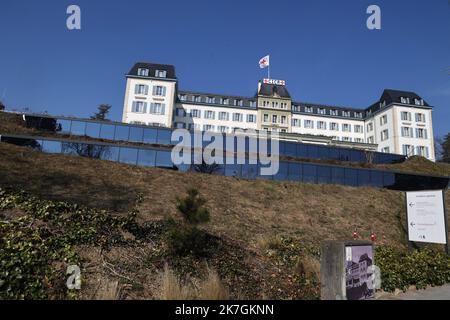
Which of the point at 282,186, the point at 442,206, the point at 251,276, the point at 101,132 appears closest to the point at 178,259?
the point at 251,276

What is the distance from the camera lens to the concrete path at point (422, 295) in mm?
8523

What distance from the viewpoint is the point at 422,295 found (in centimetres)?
896

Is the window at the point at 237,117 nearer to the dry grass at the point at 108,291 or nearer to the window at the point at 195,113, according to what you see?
the window at the point at 195,113

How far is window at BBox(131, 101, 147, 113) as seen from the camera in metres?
61.8

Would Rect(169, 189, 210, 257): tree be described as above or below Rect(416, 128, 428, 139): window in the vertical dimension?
below

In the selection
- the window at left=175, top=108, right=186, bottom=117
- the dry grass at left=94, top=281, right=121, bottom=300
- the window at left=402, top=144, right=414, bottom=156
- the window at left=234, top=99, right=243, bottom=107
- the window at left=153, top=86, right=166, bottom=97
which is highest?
the window at left=234, top=99, right=243, bottom=107

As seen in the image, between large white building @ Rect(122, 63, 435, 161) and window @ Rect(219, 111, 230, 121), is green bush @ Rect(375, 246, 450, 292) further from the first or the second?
window @ Rect(219, 111, 230, 121)

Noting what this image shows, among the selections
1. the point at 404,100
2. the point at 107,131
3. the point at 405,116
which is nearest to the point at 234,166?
the point at 107,131

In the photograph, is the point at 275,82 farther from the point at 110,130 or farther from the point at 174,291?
the point at 174,291

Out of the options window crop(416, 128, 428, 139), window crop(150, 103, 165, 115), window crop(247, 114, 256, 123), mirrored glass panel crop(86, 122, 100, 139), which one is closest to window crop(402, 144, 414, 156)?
window crop(416, 128, 428, 139)

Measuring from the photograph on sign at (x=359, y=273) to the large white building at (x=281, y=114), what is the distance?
186 ft

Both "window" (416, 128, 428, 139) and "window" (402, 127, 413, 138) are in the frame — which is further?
"window" (416, 128, 428, 139)

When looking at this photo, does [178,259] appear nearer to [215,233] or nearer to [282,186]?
[215,233]

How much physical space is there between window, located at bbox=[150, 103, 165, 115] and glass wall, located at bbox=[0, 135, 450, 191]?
32.8m
